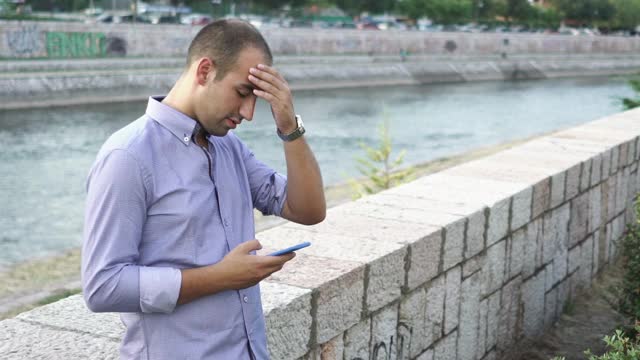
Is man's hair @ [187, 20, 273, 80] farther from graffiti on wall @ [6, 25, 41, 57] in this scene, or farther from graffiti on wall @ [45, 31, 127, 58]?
graffiti on wall @ [45, 31, 127, 58]

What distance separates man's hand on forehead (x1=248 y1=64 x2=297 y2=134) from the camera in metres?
2.32

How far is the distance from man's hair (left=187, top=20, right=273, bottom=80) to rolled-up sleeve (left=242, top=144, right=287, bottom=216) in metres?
0.47

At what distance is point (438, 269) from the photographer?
4.33 meters

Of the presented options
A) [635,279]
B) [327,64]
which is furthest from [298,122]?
[327,64]

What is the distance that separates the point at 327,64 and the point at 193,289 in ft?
149

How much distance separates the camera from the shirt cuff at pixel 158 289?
84.2 inches

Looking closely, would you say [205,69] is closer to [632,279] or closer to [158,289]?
[158,289]

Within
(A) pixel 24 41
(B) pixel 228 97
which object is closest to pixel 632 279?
(B) pixel 228 97

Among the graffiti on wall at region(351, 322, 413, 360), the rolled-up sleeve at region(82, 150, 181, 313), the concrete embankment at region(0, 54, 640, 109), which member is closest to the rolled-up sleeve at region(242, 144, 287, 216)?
the rolled-up sleeve at region(82, 150, 181, 313)

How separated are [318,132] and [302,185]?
25.2m

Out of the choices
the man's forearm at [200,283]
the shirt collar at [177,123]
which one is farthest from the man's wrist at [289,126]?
the man's forearm at [200,283]

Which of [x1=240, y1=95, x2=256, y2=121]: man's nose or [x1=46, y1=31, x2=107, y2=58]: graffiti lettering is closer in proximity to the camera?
[x1=240, y1=95, x2=256, y2=121]: man's nose

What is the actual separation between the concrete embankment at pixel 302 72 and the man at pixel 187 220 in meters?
29.7

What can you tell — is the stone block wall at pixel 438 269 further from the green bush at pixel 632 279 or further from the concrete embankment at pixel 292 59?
the concrete embankment at pixel 292 59
